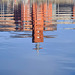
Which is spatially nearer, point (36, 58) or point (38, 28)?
point (36, 58)

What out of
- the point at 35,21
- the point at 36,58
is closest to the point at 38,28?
the point at 35,21

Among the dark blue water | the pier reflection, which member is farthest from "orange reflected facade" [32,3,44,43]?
the dark blue water

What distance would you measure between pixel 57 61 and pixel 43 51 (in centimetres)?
219

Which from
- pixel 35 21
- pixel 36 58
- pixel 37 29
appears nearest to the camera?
pixel 36 58

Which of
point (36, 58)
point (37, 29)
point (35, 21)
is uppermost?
point (35, 21)

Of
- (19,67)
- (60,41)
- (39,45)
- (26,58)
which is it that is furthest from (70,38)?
(19,67)

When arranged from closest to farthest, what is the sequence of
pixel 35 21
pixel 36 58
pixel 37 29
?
pixel 36 58 < pixel 37 29 < pixel 35 21

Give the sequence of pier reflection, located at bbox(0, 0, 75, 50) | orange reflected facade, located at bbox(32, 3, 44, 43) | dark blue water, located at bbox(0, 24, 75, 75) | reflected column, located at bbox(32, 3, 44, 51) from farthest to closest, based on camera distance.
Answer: pier reflection, located at bbox(0, 0, 75, 50)
orange reflected facade, located at bbox(32, 3, 44, 43)
reflected column, located at bbox(32, 3, 44, 51)
dark blue water, located at bbox(0, 24, 75, 75)

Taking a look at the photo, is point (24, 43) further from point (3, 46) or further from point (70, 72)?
point (70, 72)

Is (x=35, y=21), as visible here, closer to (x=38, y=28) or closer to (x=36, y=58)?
(x=38, y=28)

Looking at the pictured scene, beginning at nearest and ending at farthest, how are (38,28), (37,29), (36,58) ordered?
1. (36,58)
2. (37,29)
3. (38,28)

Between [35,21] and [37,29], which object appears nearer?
[37,29]

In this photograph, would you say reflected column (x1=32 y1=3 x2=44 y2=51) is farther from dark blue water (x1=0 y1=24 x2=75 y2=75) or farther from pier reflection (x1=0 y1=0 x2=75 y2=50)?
dark blue water (x1=0 y1=24 x2=75 y2=75)

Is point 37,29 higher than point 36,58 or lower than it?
higher
